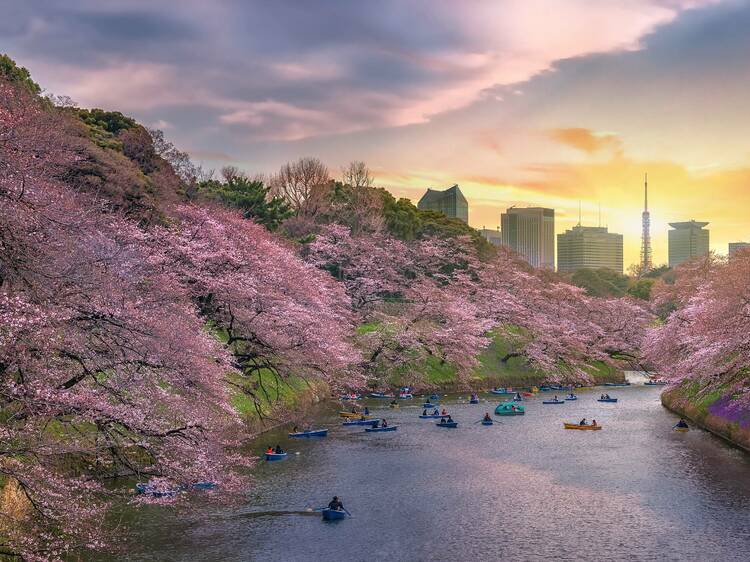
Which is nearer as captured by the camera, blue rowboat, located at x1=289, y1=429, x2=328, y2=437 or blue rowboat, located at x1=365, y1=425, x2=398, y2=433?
blue rowboat, located at x1=289, y1=429, x2=328, y2=437

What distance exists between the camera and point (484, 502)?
3609cm

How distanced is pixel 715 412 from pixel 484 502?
99.4 ft

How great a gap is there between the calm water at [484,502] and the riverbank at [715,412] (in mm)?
1410

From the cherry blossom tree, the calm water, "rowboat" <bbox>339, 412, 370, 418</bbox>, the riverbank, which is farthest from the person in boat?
the riverbank

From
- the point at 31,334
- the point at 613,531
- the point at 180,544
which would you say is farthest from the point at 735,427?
the point at 31,334

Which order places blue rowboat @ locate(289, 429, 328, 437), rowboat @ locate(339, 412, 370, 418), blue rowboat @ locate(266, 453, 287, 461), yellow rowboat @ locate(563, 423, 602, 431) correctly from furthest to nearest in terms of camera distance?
rowboat @ locate(339, 412, 370, 418)
yellow rowboat @ locate(563, 423, 602, 431)
blue rowboat @ locate(289, 429, 328, 437)
blue rowboat @ locate(266, 453, 287, 461)

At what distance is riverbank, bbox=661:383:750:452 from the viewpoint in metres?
50.1

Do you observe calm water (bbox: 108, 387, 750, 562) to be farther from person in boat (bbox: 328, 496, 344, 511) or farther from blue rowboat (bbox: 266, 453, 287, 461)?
blue rowboat (bbox: 266, 453, 287, 461)

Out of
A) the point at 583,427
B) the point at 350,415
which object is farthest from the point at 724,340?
the point at 350,415

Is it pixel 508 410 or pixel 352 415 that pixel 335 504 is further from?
pixel 508 410

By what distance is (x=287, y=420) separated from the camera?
5703 cm

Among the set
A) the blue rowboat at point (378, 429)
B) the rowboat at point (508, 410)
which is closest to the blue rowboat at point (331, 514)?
the blue rowboat at point (378, 429)

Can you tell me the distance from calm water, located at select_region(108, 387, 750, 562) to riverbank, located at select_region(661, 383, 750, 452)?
141cm

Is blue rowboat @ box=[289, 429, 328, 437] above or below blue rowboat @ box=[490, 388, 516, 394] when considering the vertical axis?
above
